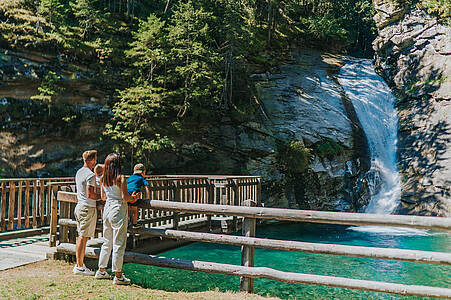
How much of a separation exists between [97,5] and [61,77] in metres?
6.89

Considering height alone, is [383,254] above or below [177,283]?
above

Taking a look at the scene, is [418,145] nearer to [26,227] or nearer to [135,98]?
[135,98]

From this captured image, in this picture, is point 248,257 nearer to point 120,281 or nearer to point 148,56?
point 120,281

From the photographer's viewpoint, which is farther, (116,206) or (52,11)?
(52,11)

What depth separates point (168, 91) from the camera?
62.8 feet

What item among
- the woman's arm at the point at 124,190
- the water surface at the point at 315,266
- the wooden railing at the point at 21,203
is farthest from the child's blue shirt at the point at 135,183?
the wooden railing at the point at 21,203

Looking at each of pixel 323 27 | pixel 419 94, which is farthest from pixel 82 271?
pixel 323 27

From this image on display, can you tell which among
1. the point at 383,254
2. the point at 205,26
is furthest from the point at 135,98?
the point at 383,254

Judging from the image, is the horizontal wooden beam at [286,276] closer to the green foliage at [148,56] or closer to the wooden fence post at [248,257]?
the wooden fence post at [248,257]

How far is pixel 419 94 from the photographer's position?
2575 centimetres

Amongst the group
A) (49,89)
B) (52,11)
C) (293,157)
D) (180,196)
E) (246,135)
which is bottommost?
(180,196)

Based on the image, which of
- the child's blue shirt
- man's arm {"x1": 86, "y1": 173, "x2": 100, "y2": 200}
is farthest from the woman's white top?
man's arm {"x1": 86, "y1": 173, "x2": 100, "y2": 200}

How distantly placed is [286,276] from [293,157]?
52.5 ft

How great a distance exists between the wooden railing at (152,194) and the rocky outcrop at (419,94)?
12751 mm
